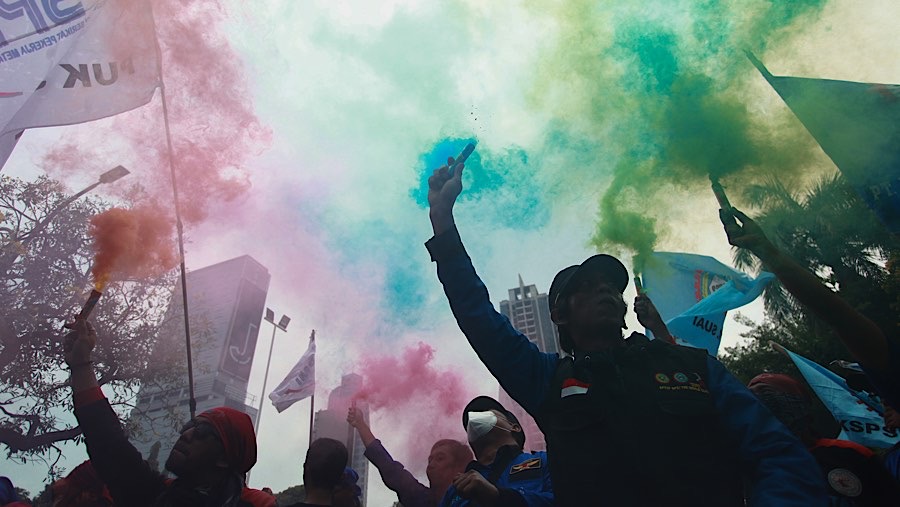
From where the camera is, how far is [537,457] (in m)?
2.93

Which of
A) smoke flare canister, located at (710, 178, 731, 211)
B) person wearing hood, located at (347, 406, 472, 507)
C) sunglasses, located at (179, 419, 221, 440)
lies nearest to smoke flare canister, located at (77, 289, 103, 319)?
sunglasses, located at (179, 419, 221, 440)

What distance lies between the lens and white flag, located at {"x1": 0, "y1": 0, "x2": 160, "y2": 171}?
4.39 metres

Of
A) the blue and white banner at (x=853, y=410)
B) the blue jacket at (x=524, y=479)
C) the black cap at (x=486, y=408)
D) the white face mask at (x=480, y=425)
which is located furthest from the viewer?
the blue and white banner at (x=853, y=410)

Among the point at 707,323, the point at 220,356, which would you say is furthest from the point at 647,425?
the point at 220,356

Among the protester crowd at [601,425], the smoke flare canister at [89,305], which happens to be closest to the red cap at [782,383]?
the protester crowd at [601,425]

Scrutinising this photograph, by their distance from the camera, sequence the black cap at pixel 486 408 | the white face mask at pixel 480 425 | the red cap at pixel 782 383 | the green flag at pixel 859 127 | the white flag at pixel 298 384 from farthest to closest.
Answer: the white flag at pixel 298 384 → the green flag at pixel 859 127 → the black cap at pixel 486 408 → the white face mask at pixel 480 425 → the red cap at pixel 782 383

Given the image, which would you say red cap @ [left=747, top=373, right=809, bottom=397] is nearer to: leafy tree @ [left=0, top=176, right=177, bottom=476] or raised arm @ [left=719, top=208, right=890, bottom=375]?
raised arm @ [left=719, top=208, right=890, bottom=375]

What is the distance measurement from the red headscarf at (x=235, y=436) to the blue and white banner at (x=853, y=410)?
13.2 feet

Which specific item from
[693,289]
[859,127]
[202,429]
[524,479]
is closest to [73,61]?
[202,429]

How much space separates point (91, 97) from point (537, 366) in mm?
5394

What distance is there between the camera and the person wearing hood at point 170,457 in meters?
2.46

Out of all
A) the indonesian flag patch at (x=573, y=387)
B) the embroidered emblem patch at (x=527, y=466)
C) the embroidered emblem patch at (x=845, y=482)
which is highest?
the embroidered emblem patch at (x=527, y=466)

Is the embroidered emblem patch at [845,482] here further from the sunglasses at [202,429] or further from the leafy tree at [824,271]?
the leafy tree at [824,271]

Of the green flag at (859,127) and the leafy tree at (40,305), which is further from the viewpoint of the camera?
the leafy tree at (40,305)
